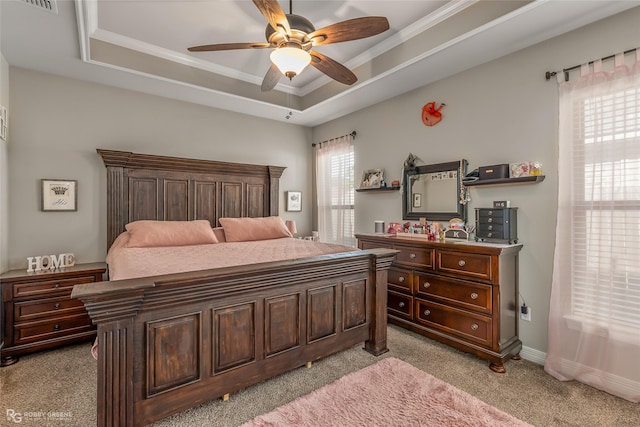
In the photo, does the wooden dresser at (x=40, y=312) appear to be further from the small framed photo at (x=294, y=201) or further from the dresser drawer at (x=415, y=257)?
the dresser drawer at (x=415, y=257)

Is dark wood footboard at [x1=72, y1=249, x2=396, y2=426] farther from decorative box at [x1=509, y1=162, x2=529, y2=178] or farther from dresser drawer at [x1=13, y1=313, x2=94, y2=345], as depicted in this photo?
dresser drawer at [x1=13, y1=313, x2=94, y2=345]

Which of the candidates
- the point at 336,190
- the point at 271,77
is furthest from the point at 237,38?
the point at 336,190

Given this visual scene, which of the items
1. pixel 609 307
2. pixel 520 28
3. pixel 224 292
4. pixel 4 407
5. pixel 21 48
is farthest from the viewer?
pixel 21 48

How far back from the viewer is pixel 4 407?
190 centimetres

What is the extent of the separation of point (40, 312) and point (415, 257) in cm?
345

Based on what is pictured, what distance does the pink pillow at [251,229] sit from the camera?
12.1 ft

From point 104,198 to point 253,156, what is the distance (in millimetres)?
1955

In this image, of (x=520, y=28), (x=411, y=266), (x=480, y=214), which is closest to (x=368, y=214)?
(x=411, y=266)

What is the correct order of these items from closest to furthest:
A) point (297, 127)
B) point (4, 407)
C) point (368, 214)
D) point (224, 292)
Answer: point (224, 292), point (4, 407), point (368, 214), point (297, 127)

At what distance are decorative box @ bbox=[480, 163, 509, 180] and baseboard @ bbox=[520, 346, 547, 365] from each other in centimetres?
151

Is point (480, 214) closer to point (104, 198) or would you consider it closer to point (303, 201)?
point (303, 201)

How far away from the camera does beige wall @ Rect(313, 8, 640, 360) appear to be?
2.33 metres

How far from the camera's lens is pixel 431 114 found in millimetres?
3312

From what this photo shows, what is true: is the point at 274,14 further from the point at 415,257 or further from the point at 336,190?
the point at 336,190
